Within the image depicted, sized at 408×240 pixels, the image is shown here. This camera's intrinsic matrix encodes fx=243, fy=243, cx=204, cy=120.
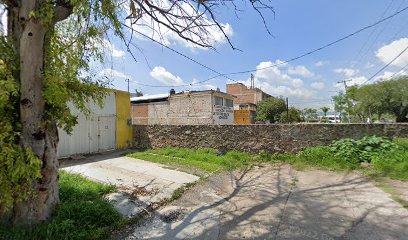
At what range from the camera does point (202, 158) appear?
907 centimetres

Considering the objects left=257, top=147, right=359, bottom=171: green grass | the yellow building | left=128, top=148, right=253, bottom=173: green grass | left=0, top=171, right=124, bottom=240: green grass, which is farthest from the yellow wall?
left=0, top=171, right=124, bottom=240: green grass

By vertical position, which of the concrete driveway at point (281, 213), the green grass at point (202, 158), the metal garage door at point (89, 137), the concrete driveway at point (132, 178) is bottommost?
the concrete driveway at point (281, 213)

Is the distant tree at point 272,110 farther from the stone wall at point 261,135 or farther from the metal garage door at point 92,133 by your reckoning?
the metal garage door at point 92,133

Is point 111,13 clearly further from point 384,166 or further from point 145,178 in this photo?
point 384,166

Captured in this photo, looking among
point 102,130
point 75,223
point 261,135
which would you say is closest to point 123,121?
point 102,130

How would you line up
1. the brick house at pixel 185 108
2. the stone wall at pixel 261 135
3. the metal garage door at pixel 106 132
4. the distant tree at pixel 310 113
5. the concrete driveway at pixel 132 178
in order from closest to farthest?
the concrete driveway at pixel 132 178
the stone wall at pixel 261 135
the metal garage door at pixel 106 132
the brick house at pixel 185 108
the distant tree at pixel 310 113

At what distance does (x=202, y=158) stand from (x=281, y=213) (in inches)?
193

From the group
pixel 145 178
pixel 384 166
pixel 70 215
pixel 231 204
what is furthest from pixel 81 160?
pixel 384 166

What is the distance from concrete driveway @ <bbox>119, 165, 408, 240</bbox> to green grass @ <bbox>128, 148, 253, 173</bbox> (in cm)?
165

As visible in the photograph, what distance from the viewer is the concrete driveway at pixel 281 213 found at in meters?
3.65

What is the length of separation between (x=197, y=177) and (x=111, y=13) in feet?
15.5

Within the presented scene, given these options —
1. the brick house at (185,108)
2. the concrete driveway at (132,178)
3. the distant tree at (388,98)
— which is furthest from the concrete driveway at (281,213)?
the distant tree at (388,98)

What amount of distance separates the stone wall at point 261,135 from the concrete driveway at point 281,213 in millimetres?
2551

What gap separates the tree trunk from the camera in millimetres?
3207
